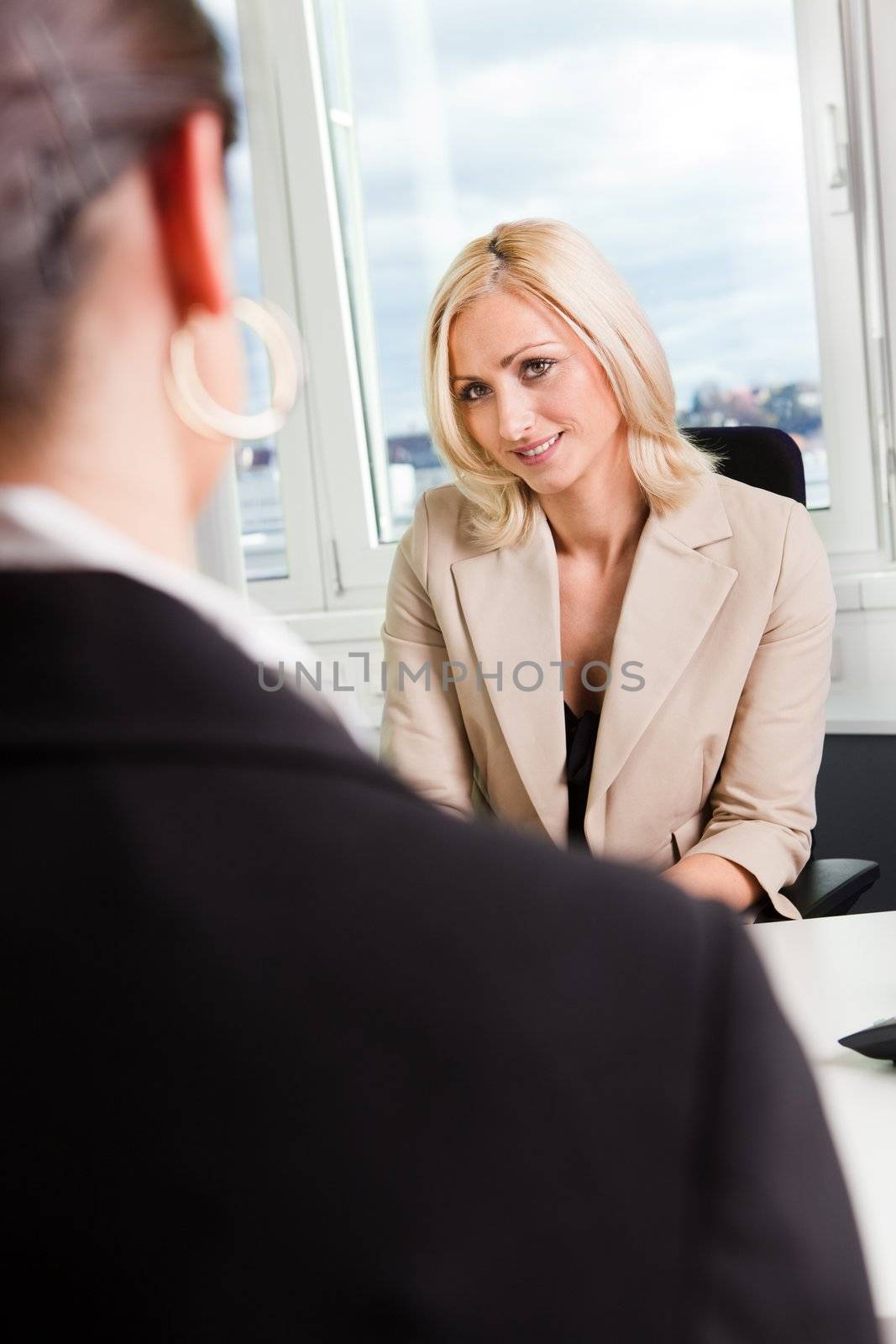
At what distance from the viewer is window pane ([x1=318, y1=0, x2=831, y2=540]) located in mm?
2752

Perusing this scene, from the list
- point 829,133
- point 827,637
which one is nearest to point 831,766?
point 827,637

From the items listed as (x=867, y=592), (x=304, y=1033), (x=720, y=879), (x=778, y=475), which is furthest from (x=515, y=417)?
(x=304, y=1033)

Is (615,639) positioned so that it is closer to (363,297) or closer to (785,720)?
(785,720)

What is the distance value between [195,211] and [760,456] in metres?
1.88

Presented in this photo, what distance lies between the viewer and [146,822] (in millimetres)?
270

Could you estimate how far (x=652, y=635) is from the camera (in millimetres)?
1951

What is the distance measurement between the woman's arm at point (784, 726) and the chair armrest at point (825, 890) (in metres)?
0.03

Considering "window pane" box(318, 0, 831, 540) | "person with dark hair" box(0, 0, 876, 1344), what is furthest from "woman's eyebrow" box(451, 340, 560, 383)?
"person with dark hair" box(0, 0, 876, 1344)

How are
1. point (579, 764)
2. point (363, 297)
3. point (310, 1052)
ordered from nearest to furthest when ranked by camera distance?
point (310, 1052), point (579, 764), point (363, 297)

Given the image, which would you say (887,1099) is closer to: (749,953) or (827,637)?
(749,953)

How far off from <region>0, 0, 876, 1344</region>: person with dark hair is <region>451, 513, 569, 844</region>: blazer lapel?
1677 mm

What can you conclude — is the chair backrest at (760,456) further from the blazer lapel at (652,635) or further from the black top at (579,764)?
the black top at (579,764)

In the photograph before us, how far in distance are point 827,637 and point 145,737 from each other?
5.96 ft

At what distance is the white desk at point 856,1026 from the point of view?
0.84 metres
